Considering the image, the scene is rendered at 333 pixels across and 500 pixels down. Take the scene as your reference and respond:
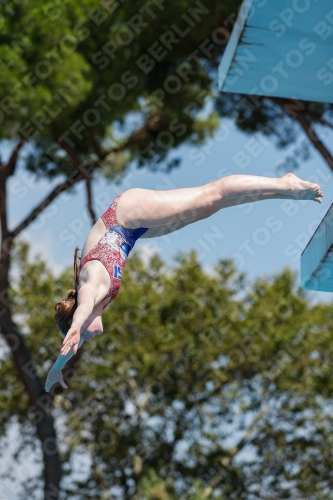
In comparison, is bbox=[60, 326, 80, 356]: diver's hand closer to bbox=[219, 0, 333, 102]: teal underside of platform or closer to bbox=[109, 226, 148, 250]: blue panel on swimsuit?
bbox=[109, 226, 148, 250]: blue panel on swimsuit

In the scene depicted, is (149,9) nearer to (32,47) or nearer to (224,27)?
(224,27)

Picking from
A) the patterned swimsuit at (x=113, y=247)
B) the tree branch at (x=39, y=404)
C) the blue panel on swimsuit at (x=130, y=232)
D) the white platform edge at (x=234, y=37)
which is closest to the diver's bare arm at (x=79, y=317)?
the patterned swimsuit at (x=113, y=247)

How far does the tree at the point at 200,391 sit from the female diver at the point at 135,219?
1183 centimetres

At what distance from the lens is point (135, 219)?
4602 mm

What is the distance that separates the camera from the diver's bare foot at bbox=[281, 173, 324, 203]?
4801 mm

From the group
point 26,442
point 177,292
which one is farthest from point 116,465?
point 177,292

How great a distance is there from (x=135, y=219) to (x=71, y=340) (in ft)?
3.21

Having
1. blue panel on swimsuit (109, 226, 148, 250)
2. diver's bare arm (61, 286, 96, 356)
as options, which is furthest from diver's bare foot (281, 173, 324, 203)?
diver's bare arm (61, 286, 96, 356)

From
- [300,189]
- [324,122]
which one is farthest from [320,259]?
[324,122]

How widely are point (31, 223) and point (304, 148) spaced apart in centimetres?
493

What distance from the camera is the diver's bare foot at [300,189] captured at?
15.8 feet

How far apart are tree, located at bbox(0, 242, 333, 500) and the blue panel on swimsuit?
11826 millimetres

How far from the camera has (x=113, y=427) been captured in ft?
54.4

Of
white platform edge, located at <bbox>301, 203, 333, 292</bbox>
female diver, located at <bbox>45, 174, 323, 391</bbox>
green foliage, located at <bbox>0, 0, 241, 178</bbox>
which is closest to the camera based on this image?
female diver, located at <bbox>45, 174, 323, 391</bbox>
